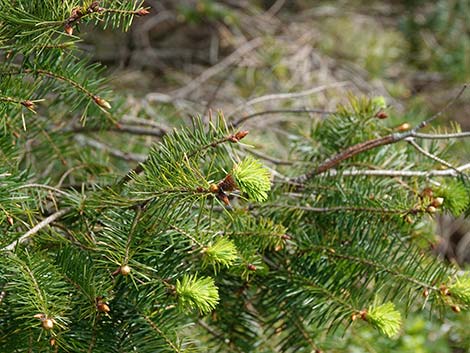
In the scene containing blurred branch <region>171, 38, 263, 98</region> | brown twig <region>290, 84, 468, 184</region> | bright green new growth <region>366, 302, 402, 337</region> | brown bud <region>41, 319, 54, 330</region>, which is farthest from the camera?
blurred branch <region>171, 38, 263, 98</region>

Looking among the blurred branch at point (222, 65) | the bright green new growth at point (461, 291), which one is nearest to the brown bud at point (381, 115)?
the bright green new growth at point (461, 291)

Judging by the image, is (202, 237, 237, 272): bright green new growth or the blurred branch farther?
the blurred branch

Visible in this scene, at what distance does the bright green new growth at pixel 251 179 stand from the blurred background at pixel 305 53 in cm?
97

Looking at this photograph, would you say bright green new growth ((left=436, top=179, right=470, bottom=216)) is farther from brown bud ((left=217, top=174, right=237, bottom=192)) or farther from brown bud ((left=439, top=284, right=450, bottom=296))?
brown bud ((left=217, top=174, right=237, bottom=192))

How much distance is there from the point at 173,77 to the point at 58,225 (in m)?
1.29

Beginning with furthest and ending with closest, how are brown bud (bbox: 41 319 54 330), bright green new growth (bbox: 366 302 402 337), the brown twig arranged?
the brown twig → bright green new growth (bbox: 366 302 402 337) → brown bud (bbox: 41 319 54 330)

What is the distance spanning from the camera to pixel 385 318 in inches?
25.2

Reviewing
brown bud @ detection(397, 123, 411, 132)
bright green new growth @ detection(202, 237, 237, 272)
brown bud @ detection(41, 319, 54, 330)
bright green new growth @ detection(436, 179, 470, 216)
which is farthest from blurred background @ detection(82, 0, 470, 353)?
brown bud @ detection(41, 319, 54, 330)

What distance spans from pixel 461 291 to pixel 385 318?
9 cm

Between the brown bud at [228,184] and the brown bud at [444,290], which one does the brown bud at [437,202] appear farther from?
the brown bud at [228,184]

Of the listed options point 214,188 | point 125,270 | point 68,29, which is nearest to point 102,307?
point 125,270

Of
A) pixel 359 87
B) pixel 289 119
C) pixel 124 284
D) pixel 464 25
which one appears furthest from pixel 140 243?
pixel 464 25

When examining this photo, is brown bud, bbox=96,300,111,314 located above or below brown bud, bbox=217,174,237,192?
below

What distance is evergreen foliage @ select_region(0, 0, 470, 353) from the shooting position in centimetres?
58
